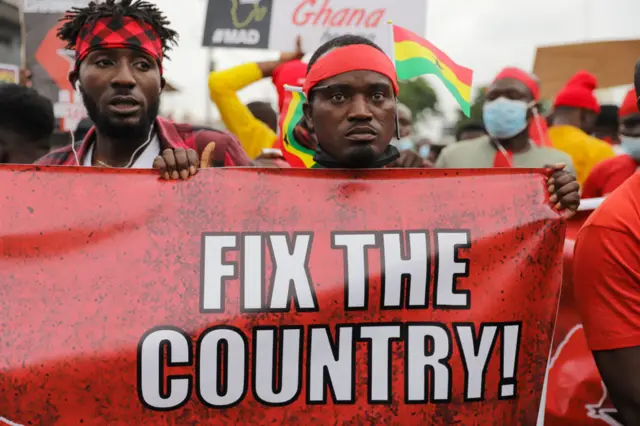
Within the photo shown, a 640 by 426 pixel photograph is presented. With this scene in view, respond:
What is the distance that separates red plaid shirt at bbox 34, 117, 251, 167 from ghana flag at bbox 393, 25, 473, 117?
2.43 feet

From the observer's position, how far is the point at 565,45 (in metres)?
8.70

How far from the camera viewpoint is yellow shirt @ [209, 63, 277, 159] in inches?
197

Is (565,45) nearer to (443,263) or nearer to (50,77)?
(50,77)

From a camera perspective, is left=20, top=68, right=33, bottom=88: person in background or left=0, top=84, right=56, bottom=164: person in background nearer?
left=0, top=84, right=56, bottom=164: person in background

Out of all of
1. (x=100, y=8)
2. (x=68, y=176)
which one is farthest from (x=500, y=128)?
(x=68, y=176)

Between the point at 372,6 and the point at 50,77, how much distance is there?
2546mm

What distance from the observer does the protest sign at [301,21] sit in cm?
515

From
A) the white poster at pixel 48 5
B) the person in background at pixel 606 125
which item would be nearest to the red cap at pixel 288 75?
the white poster at pixel 48 5

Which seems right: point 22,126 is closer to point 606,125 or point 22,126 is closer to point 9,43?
point 606,125

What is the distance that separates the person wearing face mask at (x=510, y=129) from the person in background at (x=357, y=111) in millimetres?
2437

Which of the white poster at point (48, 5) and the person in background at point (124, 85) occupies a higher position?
the white poster at point (48, 5)

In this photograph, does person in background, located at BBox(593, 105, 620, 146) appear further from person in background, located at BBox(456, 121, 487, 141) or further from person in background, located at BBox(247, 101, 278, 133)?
person in background, located at BBox(247, 101, 278, 133)

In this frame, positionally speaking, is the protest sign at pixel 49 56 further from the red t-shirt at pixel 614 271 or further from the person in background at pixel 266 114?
the red t-shirt at pixel 614 271

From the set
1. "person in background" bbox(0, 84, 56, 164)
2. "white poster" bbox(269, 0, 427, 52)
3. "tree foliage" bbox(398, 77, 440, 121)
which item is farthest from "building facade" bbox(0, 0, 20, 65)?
"tree foliage" bbox(398, 77, 440, 121)
